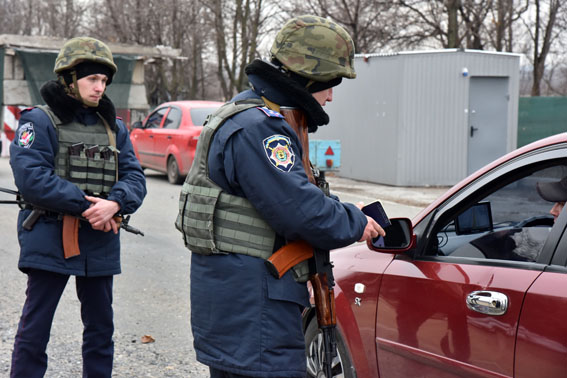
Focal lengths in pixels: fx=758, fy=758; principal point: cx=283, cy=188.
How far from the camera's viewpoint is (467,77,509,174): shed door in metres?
15.1

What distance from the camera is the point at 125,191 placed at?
12.0 ft

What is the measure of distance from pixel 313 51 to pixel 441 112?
42.5ft

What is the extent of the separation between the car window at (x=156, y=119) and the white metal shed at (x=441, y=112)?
422 centimetres

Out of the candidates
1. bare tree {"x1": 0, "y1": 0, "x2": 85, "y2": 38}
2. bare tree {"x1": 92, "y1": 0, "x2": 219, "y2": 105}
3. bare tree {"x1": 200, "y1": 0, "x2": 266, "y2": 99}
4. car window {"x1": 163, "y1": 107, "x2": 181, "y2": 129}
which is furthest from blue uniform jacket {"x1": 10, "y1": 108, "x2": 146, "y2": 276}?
bare tree {"x1": 0, "y1": 0, "x2": 85, "y2": 38}

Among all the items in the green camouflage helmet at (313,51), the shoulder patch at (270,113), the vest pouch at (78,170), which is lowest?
the vest pouch at (78,170)

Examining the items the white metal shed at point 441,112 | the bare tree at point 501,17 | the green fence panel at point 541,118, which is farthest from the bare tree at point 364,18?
the white metal shed at point 441,112

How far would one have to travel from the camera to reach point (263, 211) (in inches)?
93.1

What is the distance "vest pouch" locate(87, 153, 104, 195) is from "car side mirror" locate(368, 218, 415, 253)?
1.39 metres

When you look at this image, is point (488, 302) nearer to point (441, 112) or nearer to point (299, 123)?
point (299, 123)

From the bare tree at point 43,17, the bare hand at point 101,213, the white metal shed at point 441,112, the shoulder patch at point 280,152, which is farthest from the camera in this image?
the bare tree at point 43,17

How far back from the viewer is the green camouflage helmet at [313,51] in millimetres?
2465

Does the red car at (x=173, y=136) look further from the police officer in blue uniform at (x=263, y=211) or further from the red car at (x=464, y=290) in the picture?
the police officer in blue uniform at (x=263, y=211)

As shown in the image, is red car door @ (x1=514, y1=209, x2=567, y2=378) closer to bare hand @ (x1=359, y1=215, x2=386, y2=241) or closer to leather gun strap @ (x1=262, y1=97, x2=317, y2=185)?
bare hand @ (x1=359, y1=215, x2=386, y2=241)

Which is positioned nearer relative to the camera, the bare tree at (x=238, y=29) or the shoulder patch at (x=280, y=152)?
the shoulder patch at (x=280, y=152)
